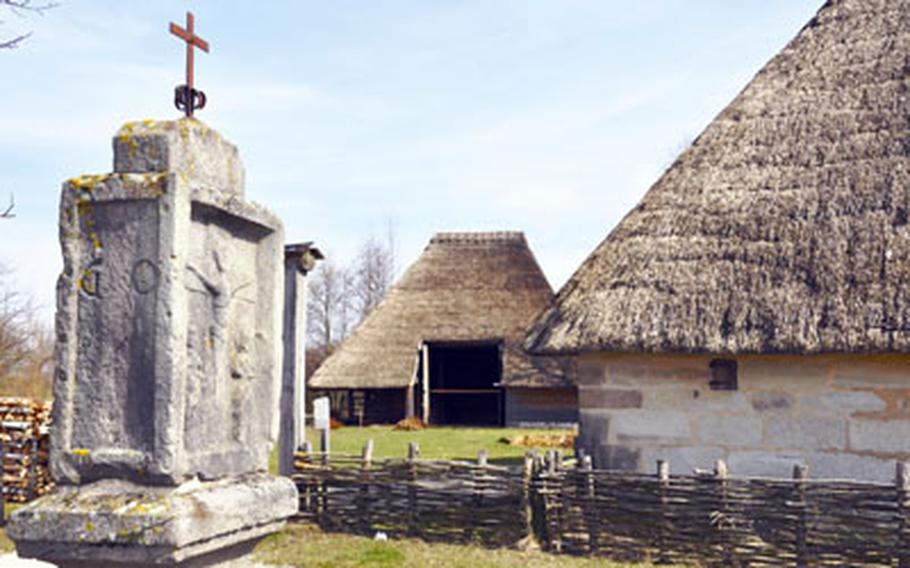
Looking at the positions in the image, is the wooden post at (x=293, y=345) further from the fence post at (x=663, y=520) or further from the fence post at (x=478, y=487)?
the fence post at (x=663, y=520)

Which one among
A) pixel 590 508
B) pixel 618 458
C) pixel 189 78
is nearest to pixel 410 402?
pixel 618 458

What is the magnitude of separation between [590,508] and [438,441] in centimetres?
1101

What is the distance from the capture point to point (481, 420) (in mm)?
Answer: 26172

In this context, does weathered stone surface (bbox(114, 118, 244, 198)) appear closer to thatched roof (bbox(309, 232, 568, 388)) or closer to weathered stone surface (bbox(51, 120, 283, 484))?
weathered stone surface (bbox(51, 120, 283, 484))

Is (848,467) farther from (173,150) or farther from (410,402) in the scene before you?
(410,402)

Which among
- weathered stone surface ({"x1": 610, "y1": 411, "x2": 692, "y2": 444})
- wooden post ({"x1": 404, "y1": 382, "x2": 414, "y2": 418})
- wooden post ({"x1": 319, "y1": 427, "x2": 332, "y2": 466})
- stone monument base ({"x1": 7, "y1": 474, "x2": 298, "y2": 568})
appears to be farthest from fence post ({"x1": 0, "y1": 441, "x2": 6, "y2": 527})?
wooden post ({"x1": 404, "y1": 382, "x2": 414, "y2": 418})

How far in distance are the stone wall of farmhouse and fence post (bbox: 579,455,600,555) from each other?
1099 millimetres

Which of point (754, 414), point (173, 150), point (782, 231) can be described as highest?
point (782, 231)

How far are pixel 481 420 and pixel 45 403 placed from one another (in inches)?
672

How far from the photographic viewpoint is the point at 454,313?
77.5 ft

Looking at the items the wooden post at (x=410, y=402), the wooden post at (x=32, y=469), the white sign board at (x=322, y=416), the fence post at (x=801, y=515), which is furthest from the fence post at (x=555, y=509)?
the wooden post at (x=410, y=402)

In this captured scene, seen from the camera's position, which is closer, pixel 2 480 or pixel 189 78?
pixel 189 78

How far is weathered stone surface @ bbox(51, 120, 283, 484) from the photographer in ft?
9.11

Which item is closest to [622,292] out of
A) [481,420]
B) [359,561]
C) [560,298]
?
[560,298]
